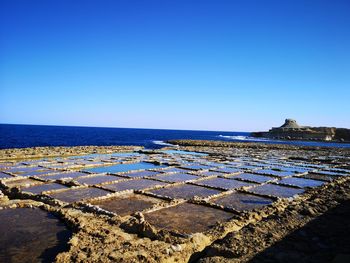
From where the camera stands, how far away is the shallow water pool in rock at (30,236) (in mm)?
3635

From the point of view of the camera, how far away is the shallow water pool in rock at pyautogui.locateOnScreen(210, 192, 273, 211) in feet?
20.9

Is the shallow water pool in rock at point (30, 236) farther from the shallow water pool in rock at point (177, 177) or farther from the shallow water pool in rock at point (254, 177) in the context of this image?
the shallow water pool in rock at point (254, 177)

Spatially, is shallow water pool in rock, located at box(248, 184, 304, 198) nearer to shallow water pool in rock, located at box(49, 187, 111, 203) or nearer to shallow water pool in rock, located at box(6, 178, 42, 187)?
shallow water pool in rock, located at box(49, 187, 111, 203)

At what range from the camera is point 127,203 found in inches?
245

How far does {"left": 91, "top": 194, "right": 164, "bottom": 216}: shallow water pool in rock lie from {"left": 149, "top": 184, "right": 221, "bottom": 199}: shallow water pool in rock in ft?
2.29

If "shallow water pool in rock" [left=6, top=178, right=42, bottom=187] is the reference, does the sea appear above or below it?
below

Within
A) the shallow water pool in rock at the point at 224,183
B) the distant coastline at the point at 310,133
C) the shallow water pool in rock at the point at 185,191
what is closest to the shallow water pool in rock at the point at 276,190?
the shallow water pool in rock at the point at 224,183

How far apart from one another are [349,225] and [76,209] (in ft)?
16.3

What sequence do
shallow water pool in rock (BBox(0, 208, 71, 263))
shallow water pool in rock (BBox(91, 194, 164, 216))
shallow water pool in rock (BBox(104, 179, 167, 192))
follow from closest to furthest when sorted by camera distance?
shallow water pool in rock (BBox(0, 208, 71, 263)) → shallow water pool in rock (BBox(91, 194, 164, 216)) → shallow water pool in rock (BBox(104, 179, 167, 192))

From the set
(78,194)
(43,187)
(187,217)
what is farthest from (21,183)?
(187,217)

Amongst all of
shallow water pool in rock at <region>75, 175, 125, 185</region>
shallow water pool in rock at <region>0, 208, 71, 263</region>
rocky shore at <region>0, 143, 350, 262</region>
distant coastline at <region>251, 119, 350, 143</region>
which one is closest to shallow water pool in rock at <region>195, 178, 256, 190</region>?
rocky shore at <region>0, 143, 350, 262</region>

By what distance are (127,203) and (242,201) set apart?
2.73 metres

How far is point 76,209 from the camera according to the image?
557 centimetres

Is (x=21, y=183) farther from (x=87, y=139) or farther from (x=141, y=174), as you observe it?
(x=87, y=139)
